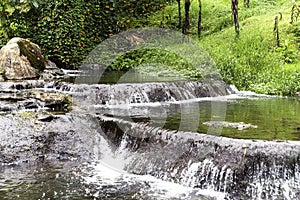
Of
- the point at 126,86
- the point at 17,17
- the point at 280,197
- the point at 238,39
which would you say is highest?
the point at 17,17

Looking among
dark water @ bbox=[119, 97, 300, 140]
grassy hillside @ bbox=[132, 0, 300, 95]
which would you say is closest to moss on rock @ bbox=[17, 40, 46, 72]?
dark water @ bbox=[119, 97, 300, 140]

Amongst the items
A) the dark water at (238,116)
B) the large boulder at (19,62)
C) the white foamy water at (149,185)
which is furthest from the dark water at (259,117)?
the large boulder at (19,62)

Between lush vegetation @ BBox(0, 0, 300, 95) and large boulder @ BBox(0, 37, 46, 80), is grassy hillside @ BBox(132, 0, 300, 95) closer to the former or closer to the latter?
lush vegetation @ BBox(0, 0, 300, 95)

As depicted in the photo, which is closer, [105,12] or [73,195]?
[73,195]

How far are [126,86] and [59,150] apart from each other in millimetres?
3155

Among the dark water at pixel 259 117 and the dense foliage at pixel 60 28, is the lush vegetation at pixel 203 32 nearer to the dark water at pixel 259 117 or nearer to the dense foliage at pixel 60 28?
the dense foliage at pixel 60 28

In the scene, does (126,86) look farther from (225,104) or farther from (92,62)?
(92,62)

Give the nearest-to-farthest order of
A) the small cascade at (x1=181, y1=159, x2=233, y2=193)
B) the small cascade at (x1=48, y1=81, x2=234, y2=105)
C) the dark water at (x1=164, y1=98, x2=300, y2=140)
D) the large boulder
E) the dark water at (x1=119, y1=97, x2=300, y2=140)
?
the small cascade at (x1=181, y1=159, x2=233, y2=193), the dark water at (x1=164, y1=98, x2=300, y2=140), the dark water at (x1=119, y1=97, x2=300, y2=140), the small cascade at (x1=48, y1=81, x2=234, y2=105), the large boulder

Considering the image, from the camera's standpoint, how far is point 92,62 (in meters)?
16.9

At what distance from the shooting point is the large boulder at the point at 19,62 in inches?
477

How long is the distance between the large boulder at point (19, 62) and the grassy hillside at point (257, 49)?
19.1ft

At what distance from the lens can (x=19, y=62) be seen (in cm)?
1234

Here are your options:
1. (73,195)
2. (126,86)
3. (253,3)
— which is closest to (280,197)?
(73,195)

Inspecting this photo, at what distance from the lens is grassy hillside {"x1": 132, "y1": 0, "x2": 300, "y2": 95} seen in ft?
38.7
